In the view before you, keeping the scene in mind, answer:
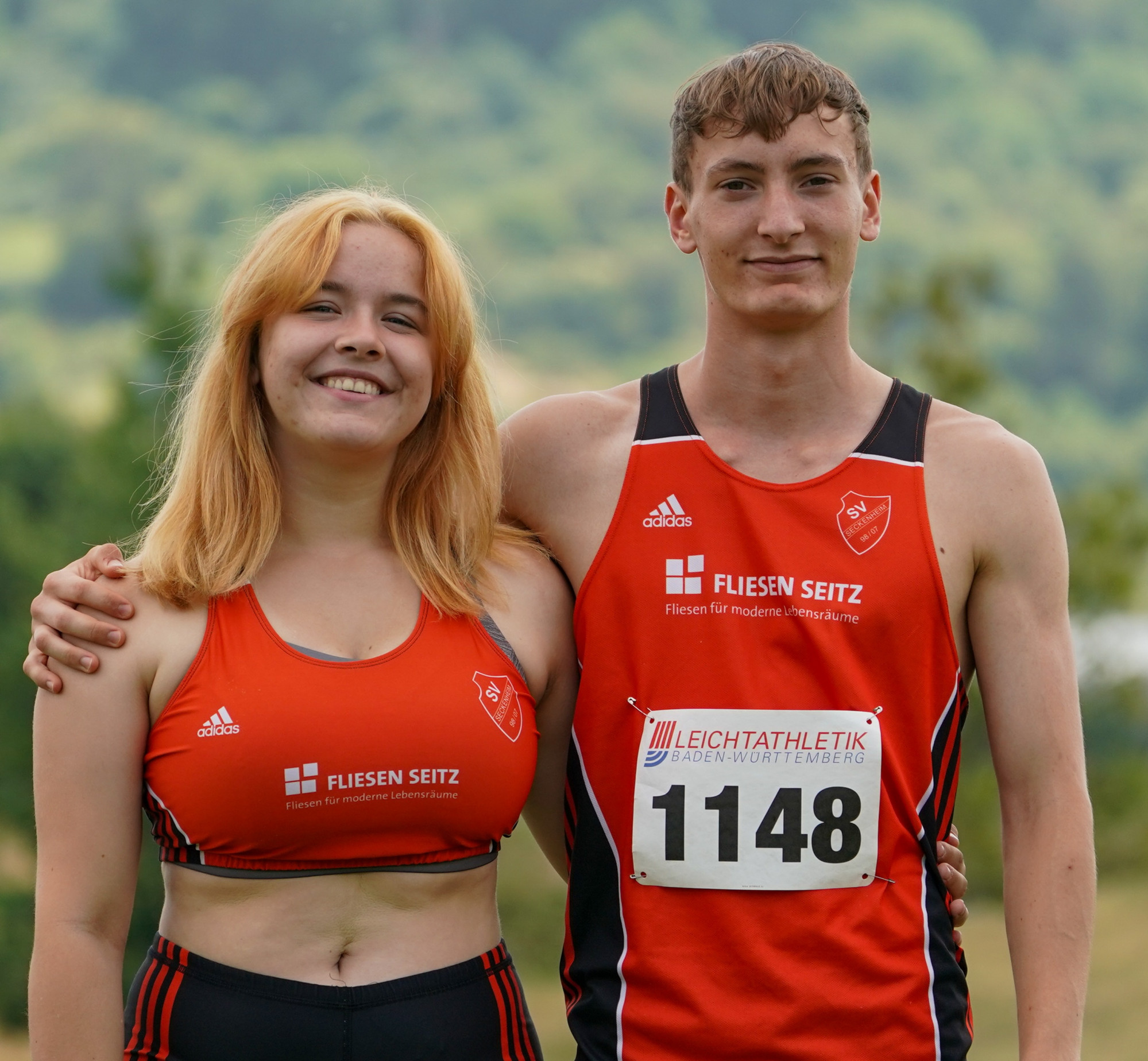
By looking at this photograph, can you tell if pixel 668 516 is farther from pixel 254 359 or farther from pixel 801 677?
pixel 254 359

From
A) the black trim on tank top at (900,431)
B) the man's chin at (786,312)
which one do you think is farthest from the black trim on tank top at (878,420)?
the man's chin at (786,312)

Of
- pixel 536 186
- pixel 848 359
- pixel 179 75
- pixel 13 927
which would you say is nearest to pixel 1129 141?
pixel 536 186

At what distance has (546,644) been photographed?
3.19 metres

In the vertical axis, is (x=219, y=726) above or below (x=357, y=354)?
below

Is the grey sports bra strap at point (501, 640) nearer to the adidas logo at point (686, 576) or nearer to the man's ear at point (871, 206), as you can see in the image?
the adidas logo at point (686, 576)

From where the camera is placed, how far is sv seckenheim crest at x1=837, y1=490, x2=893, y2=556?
3.14 metres

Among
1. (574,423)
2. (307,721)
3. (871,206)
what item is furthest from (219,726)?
(871,206)

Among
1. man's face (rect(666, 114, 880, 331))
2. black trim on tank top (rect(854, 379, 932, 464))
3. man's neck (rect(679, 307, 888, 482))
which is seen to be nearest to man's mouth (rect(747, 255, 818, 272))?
man's face (rect(666, 114, 880, 331))

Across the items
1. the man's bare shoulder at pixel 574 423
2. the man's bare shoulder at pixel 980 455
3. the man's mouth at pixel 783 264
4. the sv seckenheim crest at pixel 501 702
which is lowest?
the sv seckenheim crest at pixel 501 702

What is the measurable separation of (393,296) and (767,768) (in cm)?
120

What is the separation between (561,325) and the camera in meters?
71.1

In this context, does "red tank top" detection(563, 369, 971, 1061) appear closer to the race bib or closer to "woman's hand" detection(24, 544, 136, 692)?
the race bib

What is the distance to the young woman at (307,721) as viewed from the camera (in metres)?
2.81

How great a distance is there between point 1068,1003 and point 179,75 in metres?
89.2
